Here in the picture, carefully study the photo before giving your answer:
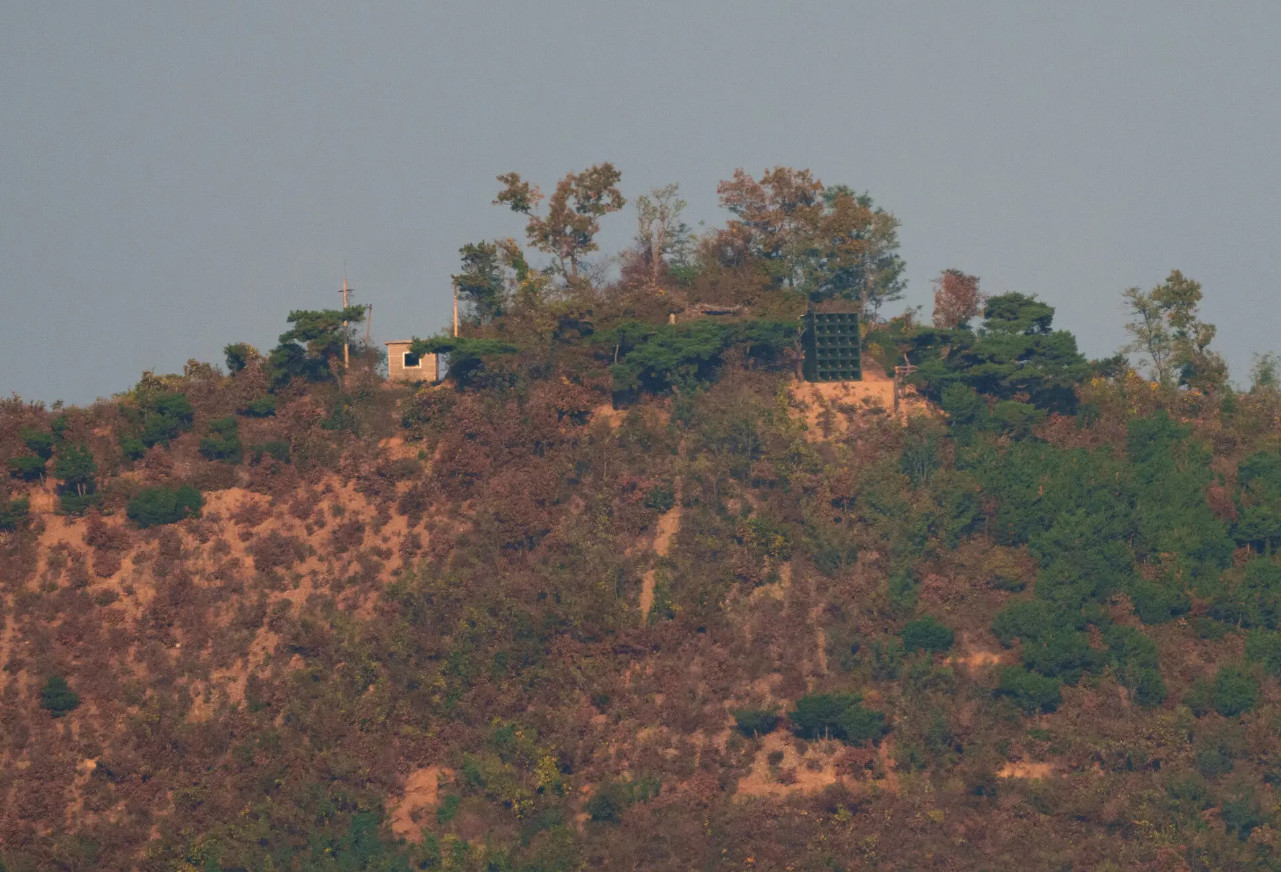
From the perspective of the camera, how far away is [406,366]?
251 ft

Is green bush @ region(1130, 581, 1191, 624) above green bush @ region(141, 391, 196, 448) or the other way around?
the other way around

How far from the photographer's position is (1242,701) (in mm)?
64750

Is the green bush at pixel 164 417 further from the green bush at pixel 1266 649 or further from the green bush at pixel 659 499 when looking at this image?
the green bush at pixel 1266 649

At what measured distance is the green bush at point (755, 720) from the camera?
212ft

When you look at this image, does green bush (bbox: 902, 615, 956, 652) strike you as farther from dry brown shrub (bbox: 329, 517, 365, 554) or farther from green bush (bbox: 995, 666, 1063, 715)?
dry brown shrub (bbox: 329, 517, 365, 554)

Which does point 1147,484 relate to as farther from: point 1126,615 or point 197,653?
point 197,653

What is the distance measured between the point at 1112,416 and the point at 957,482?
23.1 ft

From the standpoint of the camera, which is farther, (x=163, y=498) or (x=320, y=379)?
(x=320, y=379)

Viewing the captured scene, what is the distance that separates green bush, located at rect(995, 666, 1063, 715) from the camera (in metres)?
65.2

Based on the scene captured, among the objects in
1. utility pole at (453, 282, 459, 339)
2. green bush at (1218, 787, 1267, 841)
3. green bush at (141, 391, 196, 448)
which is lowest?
green bush at (1218, 787, 1267, 841)

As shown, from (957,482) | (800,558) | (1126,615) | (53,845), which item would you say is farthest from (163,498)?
(1126,615)

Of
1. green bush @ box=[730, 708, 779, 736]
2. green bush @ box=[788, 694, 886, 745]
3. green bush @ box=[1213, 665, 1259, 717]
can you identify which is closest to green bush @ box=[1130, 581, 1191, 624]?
green bush @ box=[1213, 665, 1259, 717]

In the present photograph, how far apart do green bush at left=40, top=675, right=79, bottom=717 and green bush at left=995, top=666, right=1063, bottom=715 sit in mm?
28416

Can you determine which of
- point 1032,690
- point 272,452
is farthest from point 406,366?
point 1032,690
